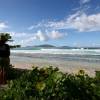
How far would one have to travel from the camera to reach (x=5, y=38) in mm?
9375

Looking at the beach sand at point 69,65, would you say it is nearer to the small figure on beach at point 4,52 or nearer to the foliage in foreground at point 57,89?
the small figure on beach at point 4,52

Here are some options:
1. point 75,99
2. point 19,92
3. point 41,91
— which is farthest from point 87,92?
point 19,92

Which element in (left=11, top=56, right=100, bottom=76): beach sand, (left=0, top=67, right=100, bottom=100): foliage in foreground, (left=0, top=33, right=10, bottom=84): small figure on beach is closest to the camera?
(left=0, top=67, right=100, bottom=100): foliage in foreground

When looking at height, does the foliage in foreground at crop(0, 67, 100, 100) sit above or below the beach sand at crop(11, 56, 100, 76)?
above

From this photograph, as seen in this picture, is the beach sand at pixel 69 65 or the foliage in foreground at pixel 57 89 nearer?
the foliage in foreground at pixel 57 89

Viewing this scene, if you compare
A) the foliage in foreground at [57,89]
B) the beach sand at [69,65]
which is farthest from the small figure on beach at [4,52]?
the beach sand at [69,65]

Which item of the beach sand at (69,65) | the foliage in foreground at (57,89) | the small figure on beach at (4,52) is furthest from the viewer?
the beach sand at (69,65)

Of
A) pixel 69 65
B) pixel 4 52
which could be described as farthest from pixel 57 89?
pixel 69 65

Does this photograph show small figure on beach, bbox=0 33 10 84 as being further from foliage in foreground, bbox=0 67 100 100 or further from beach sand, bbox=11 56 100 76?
beach sand, bbox=11 56 100 76

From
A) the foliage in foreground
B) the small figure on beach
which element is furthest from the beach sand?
the foliage in foreground

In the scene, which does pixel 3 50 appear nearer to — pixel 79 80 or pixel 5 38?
pixel 5 38

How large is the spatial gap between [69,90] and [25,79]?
3.47 feet

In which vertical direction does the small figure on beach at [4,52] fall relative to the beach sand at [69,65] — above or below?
above

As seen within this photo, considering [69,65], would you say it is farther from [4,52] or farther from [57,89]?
[57,89]
